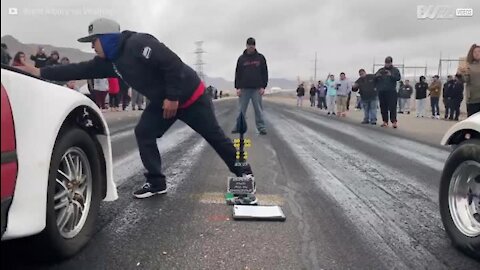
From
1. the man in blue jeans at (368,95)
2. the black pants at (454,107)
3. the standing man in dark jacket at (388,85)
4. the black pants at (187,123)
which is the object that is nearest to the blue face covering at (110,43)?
the black pants at (187,123)

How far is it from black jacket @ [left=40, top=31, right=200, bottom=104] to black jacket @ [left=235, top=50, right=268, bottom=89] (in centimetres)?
534

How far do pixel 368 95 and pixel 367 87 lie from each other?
35 centimetres

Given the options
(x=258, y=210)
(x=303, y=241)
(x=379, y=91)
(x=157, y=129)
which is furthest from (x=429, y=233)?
(x=379, y=91)

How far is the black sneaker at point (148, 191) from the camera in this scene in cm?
398

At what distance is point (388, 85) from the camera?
12.3 metres

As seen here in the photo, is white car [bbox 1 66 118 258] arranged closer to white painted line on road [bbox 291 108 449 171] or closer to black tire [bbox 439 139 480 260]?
black tire [bbox 439 139 480 260]

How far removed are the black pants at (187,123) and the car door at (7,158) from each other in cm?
211

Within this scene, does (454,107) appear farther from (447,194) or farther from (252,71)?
(447,194)

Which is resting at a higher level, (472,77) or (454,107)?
(472,77)

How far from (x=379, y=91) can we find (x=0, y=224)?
1189 centimetres

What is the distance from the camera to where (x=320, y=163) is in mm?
6094

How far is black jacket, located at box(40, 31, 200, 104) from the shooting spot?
3.52 m

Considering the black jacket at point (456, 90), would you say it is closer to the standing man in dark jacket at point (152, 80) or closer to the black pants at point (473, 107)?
the black pants at point (473, 107)

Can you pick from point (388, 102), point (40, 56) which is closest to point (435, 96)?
point (388, 102)
